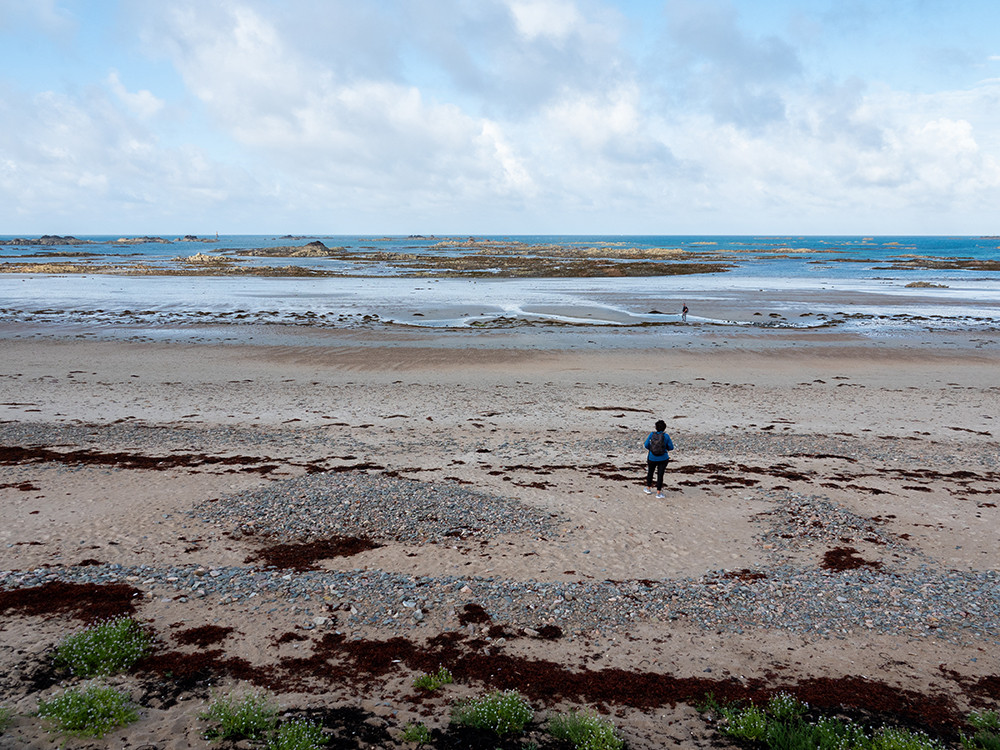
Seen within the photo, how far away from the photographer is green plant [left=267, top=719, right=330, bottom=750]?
20.5ft

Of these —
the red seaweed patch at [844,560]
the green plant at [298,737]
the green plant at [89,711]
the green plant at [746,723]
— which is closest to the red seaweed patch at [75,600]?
the green plant at [89,711]

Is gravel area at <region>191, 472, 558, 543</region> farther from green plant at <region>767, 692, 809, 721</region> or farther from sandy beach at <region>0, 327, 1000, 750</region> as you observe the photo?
green plant at <region>767, 692, 809, 721</region>

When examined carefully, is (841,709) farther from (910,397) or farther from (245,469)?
(910,397)

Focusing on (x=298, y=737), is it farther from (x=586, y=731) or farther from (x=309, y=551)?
(x=309, y=551)

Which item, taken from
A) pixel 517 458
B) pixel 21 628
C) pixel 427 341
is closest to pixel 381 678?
pixel 21 628

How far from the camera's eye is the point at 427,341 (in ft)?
118

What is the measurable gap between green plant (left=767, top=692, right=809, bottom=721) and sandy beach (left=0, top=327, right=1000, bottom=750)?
1.01 ft

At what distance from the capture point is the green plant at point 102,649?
7492 mm

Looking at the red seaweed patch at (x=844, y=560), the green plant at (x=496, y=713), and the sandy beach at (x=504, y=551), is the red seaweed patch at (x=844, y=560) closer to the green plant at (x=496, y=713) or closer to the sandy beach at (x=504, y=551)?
the sandy beach at (x=504, y=551)

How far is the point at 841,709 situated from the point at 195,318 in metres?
46.4

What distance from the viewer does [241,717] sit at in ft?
21.7

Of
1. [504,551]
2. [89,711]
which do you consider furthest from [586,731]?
[89,711]

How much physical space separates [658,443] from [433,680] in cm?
798

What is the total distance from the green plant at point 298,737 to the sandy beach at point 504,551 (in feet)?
0.96
